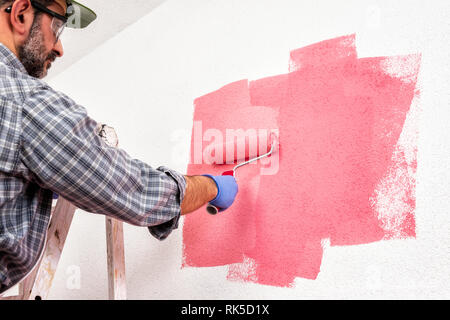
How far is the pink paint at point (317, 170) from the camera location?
0.92m

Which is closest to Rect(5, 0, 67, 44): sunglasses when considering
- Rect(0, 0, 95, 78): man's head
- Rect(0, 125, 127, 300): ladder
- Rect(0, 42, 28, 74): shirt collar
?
Rect(0, 0, 95, 78): man's head

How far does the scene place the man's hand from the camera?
96 centimetres

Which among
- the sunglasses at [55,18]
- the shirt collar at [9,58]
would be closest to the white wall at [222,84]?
the sunglasses at [55,18]

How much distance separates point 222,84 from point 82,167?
0.68 m

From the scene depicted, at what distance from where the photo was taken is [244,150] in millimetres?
1188

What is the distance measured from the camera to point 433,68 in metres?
0.90

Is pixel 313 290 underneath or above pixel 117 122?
underneath

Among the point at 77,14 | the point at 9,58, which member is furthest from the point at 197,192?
the point at 77,14

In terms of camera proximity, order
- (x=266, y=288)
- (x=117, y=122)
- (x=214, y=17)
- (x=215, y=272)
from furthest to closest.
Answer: (x=117, y=122) → (x=214, y=17) → (x=215, y=272) → (x=266, y=288)

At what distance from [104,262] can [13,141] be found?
40.5 inches

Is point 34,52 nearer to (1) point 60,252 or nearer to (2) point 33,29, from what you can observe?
(2) point 33,29

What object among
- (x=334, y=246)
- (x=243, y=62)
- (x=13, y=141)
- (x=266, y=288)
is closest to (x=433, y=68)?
(x=334, y=246)

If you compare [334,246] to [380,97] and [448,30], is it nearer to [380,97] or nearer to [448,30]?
[380,97]

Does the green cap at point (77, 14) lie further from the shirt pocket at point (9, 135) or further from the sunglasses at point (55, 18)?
the shirt pocket at point (9, 135)
